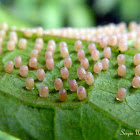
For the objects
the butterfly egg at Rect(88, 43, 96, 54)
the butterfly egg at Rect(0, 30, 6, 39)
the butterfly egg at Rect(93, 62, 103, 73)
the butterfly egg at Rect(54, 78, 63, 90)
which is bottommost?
the butterfly egg at Rect(54, 78, 63, 90)

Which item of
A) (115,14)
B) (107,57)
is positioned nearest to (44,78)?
(107,57)

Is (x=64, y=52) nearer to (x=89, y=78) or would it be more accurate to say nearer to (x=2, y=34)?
(x=89, y=78)

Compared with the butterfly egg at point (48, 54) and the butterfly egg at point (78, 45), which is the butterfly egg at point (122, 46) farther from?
the butterfly egg at point (48, 54)

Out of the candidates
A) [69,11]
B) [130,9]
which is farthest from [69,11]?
[130,9]

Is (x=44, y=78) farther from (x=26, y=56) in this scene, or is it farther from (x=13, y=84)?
(x=26, y=56)

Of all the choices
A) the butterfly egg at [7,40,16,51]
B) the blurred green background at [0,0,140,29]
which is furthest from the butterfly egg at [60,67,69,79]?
the blurred green background at [0,0,140,29]

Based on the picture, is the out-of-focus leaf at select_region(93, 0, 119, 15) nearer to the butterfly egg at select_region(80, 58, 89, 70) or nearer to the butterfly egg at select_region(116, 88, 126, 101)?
the butterfly egg at select_region(80, 58, 89, 70)

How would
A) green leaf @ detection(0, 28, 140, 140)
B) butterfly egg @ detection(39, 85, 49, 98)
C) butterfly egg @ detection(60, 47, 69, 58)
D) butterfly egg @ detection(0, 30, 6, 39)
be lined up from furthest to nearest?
1. butterfly egg @ detection(0, 30, 6, 39)
2. butterfly egg @ detection(60, 47, 69, 58)
3. butterfly egg @ detection(39, 85, 49, 98)
4. green leaf @ detection(0, 28, 140, 140)

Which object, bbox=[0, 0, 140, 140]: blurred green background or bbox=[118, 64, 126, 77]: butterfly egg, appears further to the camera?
bbox=[0, 0, 140, 140]: blurred green background

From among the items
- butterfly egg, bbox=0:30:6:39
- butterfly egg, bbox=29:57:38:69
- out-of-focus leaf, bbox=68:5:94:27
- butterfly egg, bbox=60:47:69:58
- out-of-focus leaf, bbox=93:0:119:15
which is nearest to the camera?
butterfly egg, bbox=29:57:38:69
